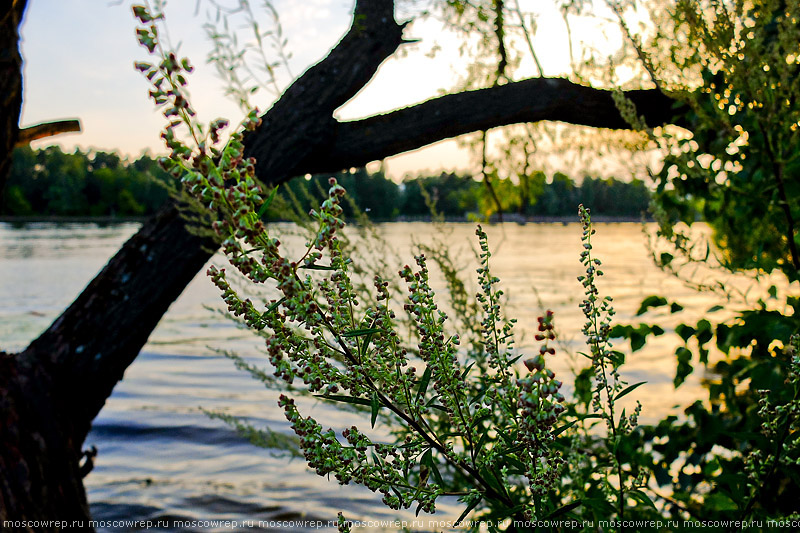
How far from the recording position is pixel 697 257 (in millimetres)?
2928

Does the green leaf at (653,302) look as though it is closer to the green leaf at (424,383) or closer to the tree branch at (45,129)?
the green leaf at (424,383)

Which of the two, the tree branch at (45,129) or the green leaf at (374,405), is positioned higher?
the tree branch at (45,129)

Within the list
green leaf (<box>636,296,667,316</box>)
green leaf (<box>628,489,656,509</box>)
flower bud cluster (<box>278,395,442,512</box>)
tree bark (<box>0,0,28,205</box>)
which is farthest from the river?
tree bark (<box>0,0,28,205</box>)

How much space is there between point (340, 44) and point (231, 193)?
3298mm

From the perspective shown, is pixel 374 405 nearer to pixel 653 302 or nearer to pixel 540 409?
pixel 540 409

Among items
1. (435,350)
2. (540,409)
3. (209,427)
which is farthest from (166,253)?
(209,427)

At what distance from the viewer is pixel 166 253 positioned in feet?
11.8

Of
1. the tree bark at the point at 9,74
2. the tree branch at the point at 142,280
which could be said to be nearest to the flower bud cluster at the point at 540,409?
the tree branch at the point at 142,280

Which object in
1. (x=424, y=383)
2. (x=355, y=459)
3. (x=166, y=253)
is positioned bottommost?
(x=355, y=459)

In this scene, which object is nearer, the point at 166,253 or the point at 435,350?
the point at 435,350

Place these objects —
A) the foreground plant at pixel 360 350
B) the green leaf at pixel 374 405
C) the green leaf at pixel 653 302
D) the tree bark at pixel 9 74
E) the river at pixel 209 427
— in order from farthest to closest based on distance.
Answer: the river at pixel 209 427 < the tree bark at pixel 9 74 < the green leaf at pixel 653 302 < the green leaf at pixel 374 405 < the foreground plant at pixel 360 350

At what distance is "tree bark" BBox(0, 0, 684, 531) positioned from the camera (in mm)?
3283

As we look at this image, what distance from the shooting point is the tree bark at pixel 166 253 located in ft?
10.8

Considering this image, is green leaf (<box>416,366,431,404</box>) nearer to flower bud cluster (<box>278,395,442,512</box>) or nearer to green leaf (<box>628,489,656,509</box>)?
flower bud cluster (<box>278,395,442,512</box>)
